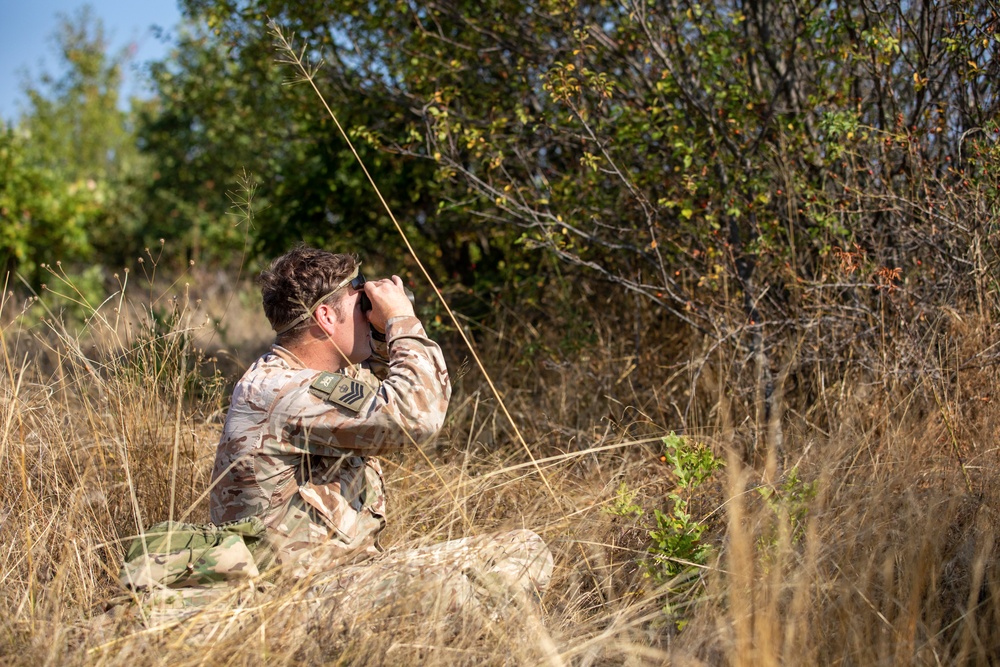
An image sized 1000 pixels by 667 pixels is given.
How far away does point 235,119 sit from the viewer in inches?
308

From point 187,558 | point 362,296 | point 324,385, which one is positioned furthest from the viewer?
point 362,296

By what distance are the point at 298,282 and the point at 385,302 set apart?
261 millimetres

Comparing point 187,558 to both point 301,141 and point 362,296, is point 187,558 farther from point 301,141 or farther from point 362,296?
point 301,141

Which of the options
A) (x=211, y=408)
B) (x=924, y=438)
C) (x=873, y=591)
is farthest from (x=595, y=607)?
(x=211, y=408)

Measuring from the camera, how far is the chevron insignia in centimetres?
243

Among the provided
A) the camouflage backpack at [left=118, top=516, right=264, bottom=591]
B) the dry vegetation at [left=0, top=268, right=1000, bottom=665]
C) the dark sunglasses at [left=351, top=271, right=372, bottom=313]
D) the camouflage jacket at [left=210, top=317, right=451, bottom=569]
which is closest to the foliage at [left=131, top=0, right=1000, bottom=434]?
the dry vegetation at [left=0, top=268, right=1000, bottom=665]

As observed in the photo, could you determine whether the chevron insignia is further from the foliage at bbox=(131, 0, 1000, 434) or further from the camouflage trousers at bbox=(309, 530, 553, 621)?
the foliage at bbox=(131, 0, 1000, 434)

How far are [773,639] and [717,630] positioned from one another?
142mm

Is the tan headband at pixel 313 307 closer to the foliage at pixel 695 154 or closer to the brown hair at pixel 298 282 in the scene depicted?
the brown hair at pixel 298 282

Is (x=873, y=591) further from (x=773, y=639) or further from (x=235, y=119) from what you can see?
(x=235, y=119)

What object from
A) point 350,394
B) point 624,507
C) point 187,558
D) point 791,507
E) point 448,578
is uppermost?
point 350,394

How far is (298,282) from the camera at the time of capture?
264cm

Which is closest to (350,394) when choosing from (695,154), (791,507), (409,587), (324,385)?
(324,385)

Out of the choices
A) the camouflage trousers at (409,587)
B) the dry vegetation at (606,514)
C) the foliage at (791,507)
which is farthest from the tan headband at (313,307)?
the foliage at (791,507)
